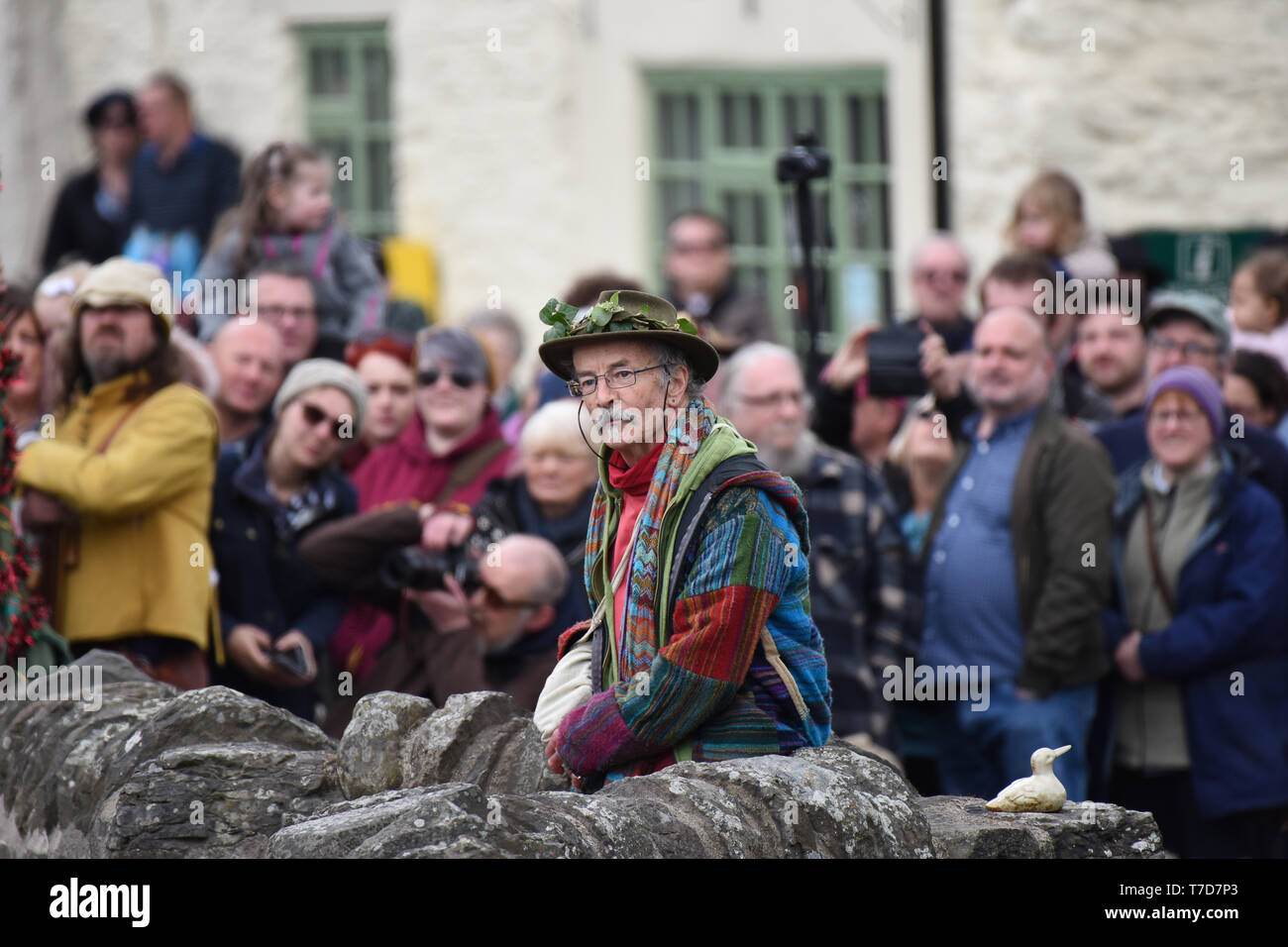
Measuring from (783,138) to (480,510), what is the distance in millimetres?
6648

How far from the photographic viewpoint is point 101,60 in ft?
44.3

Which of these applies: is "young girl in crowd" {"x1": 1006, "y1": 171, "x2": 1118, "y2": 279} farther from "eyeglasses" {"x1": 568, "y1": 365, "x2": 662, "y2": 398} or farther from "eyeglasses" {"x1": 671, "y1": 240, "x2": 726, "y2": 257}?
"eyeglasses" {"x1": 568, "y1": 365, "x2": 662, "y2": 398}

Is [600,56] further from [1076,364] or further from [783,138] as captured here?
[1076,364]

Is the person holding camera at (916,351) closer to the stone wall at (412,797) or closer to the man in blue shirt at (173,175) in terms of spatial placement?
the stone wall at (412,797)

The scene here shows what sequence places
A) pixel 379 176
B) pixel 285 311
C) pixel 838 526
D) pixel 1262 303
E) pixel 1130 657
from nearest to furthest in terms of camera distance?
pixel 1130 657
pixel 838 526
pixel 285 311
pixel 1262 303
pixel 379 176

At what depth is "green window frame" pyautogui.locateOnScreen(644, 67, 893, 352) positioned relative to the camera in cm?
1277

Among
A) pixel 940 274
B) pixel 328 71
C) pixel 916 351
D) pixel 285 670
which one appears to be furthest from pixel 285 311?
pixel 328 71

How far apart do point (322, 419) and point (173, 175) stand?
447 centimetres

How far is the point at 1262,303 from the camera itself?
841 cm

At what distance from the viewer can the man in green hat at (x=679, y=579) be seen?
405cm

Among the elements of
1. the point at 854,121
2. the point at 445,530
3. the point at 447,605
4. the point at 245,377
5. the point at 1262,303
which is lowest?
the point at 447,605

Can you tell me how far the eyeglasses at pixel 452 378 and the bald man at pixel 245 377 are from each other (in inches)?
23.7

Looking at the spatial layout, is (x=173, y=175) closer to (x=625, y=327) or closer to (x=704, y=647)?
(x=625, y=327)

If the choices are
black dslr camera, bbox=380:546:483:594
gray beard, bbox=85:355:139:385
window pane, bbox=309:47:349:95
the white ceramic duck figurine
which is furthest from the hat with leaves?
window pane, bbox=309:47:349:95
